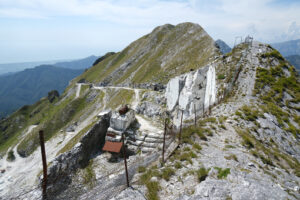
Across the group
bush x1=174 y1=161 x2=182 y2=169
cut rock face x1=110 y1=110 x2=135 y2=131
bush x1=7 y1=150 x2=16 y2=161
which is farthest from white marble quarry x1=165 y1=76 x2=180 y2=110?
bush x1=7 y1=150 x2=16 y2=161

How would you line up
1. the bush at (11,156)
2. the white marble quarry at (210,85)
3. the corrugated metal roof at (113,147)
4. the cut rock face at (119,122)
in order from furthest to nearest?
1. the bush at (11,156)
2. the white marble quarry at (210,85)
3. the cut rock face at (119,122)
4. the corrugated metal roof at (113,147)

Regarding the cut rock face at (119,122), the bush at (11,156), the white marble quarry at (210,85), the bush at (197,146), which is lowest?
the bush at (11,156)

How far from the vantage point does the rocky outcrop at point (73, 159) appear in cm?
1634

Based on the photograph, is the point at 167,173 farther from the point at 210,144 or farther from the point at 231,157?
the point at 210,144

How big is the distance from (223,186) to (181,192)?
247 cm

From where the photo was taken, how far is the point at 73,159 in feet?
69.0

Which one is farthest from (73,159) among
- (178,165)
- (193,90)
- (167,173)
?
(193,90)

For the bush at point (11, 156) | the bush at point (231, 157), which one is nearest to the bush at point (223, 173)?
the bush at point (231, 157)

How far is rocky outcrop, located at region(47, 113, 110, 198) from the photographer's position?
16344 millimetres

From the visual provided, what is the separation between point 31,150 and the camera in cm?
8812

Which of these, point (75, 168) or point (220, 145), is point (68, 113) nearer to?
point (75, 168)

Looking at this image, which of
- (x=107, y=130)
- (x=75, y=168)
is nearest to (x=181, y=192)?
(x=75, y=168)

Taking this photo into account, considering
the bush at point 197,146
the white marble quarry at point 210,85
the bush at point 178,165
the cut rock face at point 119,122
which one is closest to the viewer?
the bush at point 178,165

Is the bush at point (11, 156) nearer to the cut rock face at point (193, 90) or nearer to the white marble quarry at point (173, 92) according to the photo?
the white marble quarry at point (173, 92)
